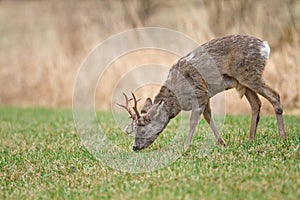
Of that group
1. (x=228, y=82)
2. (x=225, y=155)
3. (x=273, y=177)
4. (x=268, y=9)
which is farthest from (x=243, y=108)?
(x=273, y=177)

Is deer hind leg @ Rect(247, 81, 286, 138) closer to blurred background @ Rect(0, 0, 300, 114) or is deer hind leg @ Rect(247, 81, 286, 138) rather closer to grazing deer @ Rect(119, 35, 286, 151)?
grazing deer @ Rect(119, 35, 286, 151)

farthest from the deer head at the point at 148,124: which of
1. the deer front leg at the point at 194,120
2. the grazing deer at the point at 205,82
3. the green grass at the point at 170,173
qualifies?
the green grass at the point at 170,173

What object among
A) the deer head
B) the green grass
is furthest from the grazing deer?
the green grass

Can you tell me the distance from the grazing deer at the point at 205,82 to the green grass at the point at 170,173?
50 centimetres

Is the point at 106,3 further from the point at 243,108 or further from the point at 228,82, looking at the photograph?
the point at 228,82

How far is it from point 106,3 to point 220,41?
41.4ft

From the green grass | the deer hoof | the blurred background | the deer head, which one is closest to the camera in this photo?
the green grass

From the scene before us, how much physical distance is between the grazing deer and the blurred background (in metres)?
5.07

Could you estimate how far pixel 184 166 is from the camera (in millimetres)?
6785

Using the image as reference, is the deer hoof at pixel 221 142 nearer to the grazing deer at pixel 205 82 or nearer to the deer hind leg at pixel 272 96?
the grazing deer at pixel 205 82

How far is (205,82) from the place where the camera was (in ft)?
26.0

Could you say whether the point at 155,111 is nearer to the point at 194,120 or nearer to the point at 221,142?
the point at 194,120

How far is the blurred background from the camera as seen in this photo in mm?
13609

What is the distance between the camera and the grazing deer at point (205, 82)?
779 cm
